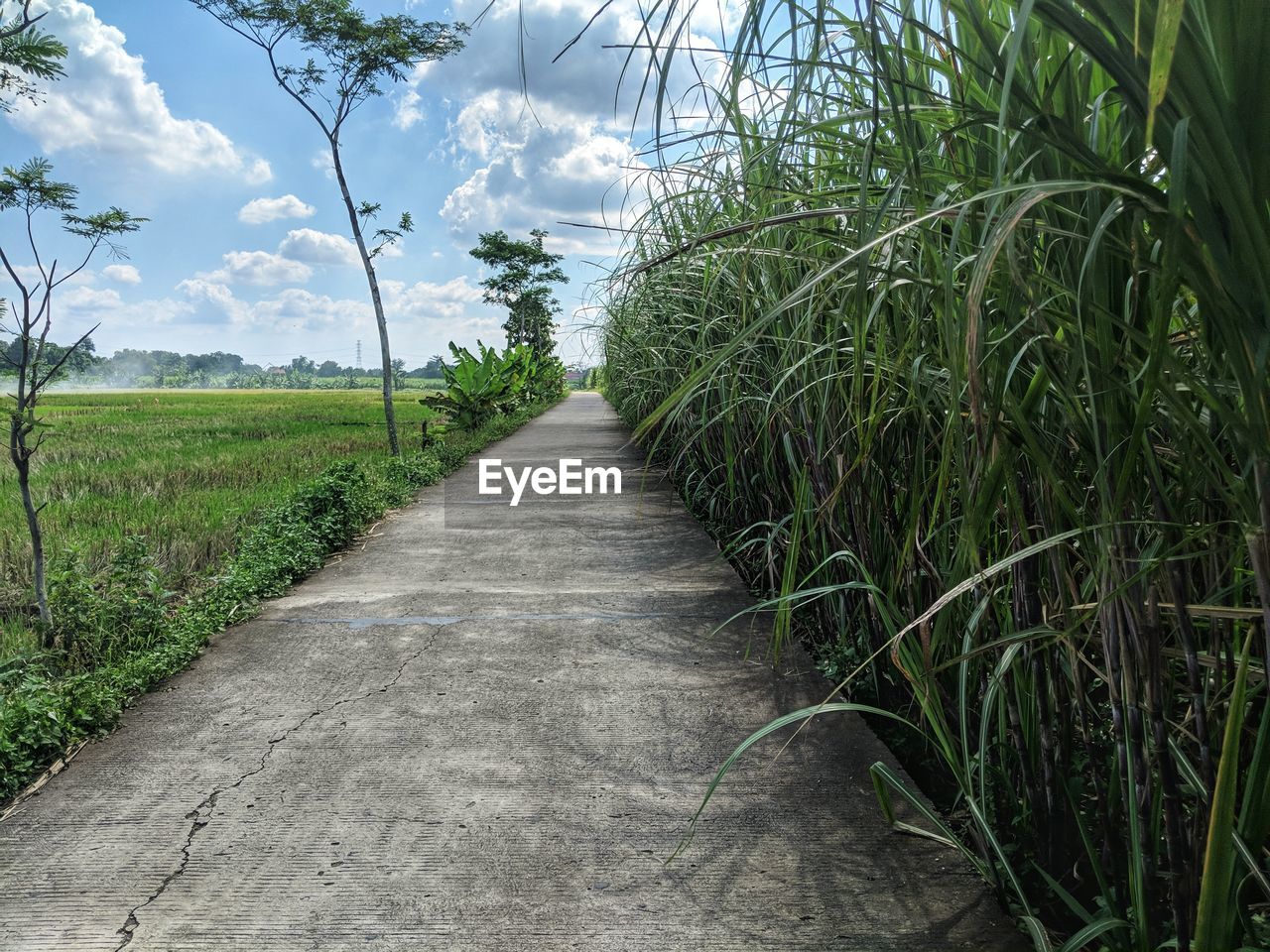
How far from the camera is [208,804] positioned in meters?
2.06

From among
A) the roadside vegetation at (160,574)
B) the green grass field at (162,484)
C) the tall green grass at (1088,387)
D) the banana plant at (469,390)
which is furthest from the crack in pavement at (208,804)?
the banana plant at (469,390)

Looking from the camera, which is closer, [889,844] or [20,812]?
[889,844]

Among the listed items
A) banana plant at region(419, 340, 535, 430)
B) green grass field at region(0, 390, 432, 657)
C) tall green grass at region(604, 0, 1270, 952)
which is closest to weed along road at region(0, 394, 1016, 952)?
tall green grass at region(604, 0, 1270, 952)

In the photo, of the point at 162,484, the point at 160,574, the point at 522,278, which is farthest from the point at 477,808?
the point at 522,278

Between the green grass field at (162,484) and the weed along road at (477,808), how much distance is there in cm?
154

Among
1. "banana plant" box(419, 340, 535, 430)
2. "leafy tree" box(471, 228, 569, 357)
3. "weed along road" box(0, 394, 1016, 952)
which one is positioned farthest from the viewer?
"leafy tree" box(471, 228, 569, 357)

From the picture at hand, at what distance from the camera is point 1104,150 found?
1158mm

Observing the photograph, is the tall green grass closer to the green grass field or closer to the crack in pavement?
the crack in pavement

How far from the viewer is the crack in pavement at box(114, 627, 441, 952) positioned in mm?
1653

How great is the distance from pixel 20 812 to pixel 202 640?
1.14 meters

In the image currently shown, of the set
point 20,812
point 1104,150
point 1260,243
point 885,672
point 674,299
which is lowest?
point 20,812

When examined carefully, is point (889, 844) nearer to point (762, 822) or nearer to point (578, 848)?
point (762, 822)

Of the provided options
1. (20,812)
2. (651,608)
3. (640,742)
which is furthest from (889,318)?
(20,812)

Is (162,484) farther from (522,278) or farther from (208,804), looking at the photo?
(522,278)
